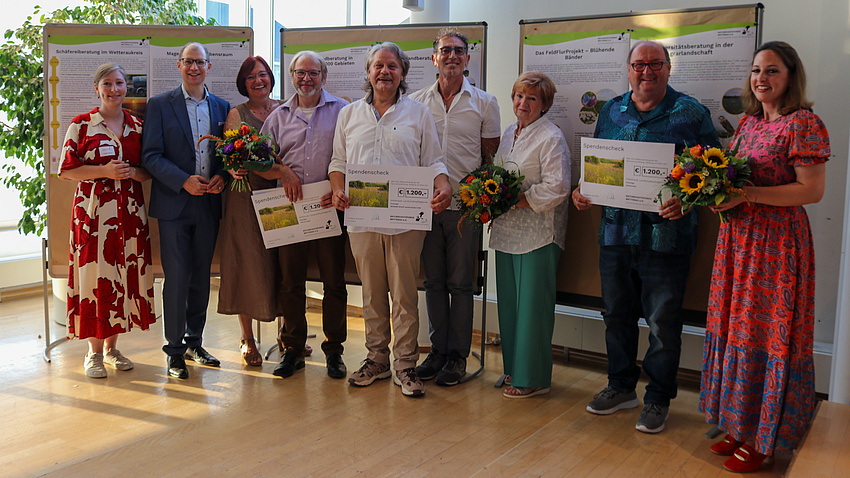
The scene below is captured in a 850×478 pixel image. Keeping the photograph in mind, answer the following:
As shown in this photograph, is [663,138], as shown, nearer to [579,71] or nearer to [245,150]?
[579,71]

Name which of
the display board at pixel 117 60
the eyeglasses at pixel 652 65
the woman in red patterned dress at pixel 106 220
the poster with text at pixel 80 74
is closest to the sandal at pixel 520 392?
the eyeglasses at pixel 652 65

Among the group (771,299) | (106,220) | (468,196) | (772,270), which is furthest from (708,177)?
(106,220)

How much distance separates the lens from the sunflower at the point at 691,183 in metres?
2.87

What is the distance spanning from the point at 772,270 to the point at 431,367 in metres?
2.09

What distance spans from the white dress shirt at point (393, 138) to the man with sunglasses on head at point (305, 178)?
0.22 meters

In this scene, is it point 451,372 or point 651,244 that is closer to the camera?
point 651,244

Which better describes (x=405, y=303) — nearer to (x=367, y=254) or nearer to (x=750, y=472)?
(x=367, y=254)

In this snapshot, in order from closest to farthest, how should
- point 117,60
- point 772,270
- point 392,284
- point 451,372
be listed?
point 772,270, point 392,284, point 451,372, point 117,60

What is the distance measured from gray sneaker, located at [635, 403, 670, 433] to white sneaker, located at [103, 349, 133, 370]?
320 centimetres

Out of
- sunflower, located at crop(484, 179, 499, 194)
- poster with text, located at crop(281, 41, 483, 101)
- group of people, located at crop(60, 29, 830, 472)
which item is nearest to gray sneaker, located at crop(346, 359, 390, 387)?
group of people, located at crop(60, 29, 830, 472)

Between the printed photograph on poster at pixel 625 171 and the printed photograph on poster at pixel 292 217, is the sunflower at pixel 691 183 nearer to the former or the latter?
the printed photograph on poster at pixel 625 171

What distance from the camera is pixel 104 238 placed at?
3975mm

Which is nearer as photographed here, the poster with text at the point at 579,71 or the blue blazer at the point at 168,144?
the poster with text at the point at 579,71

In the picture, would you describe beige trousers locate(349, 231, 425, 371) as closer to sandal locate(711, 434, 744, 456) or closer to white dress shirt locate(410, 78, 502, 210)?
white dress shirt locate(410, 78, 502, 210)
